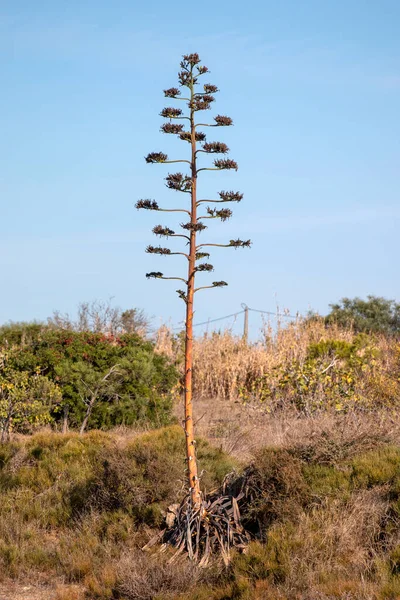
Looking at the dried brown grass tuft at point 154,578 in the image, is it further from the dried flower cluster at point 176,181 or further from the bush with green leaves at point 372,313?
the bush with green leaves at point 372,313

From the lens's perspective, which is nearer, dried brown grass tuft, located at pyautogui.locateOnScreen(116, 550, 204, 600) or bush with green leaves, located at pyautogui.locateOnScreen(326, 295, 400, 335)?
dried brown grass tuft, located at pyautogui.locateOnScreen(116, 550, 204, 600)

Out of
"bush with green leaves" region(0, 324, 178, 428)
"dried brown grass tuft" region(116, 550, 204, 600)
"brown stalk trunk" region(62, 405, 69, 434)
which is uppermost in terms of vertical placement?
"bush with green leaves" region(0, 324, 178, 428)

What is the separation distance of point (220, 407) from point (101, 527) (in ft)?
31.5

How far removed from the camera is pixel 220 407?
19.2m

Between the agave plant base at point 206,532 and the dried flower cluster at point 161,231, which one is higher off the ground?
the dried flower cluster at point 161,231

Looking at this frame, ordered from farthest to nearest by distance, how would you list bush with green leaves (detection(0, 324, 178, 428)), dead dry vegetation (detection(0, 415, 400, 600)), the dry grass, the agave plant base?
the dry grass → bush with green leaves (detection(0, 324, 178, 428)) → the agave plant base → dead dry vegetation (detection(0, 415, 400, 600))

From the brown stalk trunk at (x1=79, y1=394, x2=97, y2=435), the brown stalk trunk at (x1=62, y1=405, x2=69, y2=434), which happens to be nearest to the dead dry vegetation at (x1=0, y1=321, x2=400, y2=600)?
the brown stalk trunk at (x1=79, y1=394, x2=97, y2=435)

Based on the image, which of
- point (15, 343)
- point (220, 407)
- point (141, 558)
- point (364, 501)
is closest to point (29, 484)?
point (141, 558)

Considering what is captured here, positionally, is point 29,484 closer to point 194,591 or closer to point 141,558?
point 141,558

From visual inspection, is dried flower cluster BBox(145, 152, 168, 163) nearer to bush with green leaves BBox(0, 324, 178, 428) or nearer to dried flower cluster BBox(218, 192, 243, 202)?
dried flower cluster BBox(218, 192, 243, 202)

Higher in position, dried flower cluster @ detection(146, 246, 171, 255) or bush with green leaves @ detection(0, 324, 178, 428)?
dried flower cluster @ detection(146, 246, 171, 255)

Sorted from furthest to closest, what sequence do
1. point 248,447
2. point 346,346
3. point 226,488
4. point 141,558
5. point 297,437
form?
point 346,346
point 248,447
point 297,437
point 226,488
point 141,558

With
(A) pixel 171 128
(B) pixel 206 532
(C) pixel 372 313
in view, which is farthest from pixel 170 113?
(C) pixel 372 313

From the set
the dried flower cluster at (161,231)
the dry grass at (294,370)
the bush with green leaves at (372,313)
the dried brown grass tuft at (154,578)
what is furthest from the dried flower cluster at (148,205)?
the bush with green leaves at (372,313)
